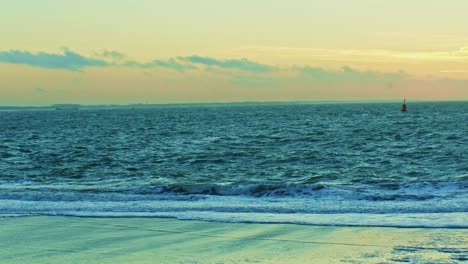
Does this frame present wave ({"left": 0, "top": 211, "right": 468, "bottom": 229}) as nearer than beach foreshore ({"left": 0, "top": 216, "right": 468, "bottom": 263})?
No

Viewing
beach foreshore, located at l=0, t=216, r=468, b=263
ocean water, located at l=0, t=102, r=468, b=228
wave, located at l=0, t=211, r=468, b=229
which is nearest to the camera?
beach foreshore, located at l=0, t=216, r=468, b=263

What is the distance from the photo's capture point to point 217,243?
10898 millimetres

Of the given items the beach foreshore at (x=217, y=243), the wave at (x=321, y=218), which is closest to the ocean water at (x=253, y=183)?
the wave at (x=321, y=218)

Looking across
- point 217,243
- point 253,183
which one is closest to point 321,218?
point 217,243

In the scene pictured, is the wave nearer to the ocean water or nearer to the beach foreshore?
the ocean water

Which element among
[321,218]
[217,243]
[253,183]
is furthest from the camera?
[253,183]

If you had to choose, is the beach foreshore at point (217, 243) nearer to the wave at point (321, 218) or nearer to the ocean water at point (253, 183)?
the wave at point (321, 218)

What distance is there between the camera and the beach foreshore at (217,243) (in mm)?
9766

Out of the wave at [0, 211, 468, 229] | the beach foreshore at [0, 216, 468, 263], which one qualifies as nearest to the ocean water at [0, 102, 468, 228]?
the wave at [0, 211, 468, 229]

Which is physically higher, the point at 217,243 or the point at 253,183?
the point at 217,243

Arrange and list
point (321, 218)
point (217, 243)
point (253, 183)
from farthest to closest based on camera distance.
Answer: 1. point (253, 183)
2. point (321, 218)
3. point (217, 243)

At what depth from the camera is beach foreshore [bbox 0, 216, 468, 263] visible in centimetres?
977

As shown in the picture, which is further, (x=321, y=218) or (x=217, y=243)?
(x=321, y=218)

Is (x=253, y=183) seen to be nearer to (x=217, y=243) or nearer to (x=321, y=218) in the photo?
(x=321, y=218)
